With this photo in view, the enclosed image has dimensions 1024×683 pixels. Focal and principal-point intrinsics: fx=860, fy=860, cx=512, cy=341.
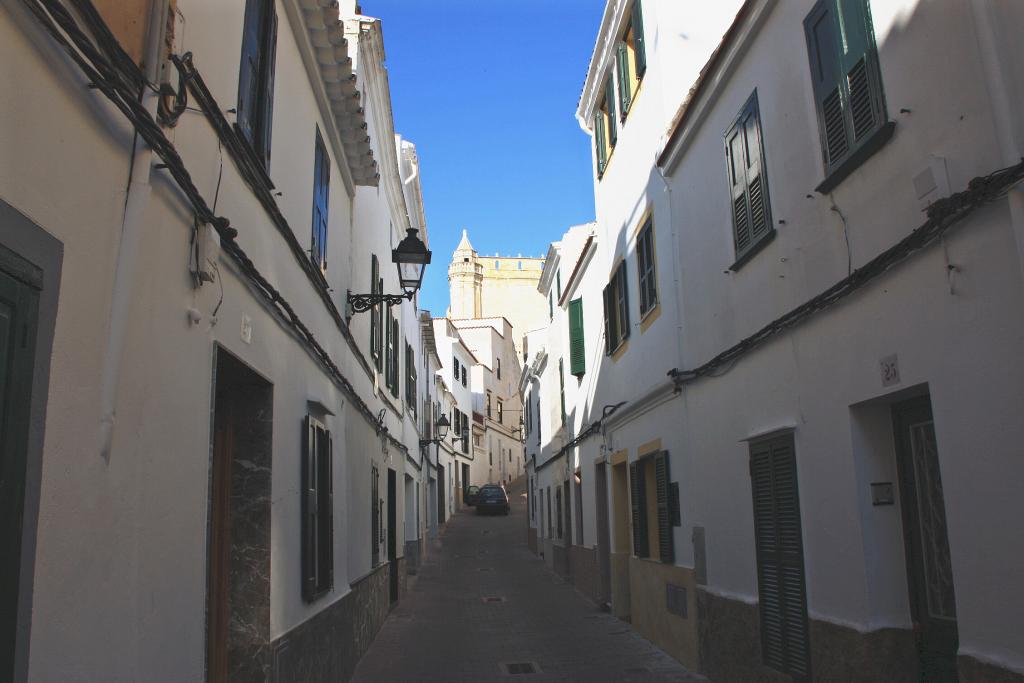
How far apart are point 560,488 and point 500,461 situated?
3693 centimetres

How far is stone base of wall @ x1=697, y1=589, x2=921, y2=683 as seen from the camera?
544 centimetres

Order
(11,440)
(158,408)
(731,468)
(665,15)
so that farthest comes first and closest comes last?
(665,15) → (731,468) → (158,408) → (11,440)

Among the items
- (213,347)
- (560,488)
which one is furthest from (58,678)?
(560,488)

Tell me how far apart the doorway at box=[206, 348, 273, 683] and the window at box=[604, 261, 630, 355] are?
758cm

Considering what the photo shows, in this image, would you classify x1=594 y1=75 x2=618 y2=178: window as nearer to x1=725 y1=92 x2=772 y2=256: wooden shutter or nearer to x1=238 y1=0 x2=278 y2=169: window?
x1=725 y1=92 x2=772 y2=256: wooden shutter

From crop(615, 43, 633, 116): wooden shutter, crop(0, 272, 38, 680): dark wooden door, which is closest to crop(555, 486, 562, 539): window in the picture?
crop(615, 43, 633, 116): wooden shutter

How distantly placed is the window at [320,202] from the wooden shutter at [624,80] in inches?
186

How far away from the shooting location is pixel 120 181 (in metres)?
3.42

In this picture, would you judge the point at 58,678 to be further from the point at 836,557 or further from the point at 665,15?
the point at 665,15

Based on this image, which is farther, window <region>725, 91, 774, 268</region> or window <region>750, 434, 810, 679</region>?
window <region>725, 91, 774, 268</region>

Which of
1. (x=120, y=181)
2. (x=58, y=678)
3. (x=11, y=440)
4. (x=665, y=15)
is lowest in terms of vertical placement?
(x=58, y=678)

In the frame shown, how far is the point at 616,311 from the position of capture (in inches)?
532

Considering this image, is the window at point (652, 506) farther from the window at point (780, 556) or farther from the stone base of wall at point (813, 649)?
the window at point (780, 556)

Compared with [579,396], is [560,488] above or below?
below
